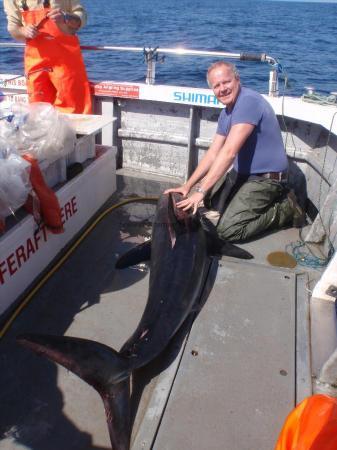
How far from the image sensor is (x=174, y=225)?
3607mm

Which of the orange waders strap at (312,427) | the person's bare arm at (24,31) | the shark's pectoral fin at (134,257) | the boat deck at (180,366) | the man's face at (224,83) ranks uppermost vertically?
the person's bare arm at (24,31)

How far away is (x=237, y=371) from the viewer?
2617 millimetres

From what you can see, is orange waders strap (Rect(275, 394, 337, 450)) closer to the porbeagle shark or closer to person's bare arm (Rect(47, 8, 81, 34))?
the porbeagle shark

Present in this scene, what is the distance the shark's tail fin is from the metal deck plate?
0.85 ft

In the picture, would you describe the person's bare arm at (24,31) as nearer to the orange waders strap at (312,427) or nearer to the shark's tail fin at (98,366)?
the shark's tail fin at (98,366)

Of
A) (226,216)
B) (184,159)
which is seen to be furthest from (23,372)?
(184,159)

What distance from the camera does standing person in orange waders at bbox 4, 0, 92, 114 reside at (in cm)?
486

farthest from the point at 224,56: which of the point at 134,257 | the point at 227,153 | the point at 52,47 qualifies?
the point at 134,257

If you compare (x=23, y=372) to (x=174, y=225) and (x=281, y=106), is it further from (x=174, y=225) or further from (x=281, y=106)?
(x=281, y=106)

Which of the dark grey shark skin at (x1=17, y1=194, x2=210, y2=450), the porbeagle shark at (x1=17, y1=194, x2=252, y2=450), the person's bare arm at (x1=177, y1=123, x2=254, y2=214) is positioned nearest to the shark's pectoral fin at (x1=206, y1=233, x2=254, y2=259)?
the porbeagle shark at (x1=17, y1=194, x2=252, y2=450)

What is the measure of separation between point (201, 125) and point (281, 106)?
1136mm

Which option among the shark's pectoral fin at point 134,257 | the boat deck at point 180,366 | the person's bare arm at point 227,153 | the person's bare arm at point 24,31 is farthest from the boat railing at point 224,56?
the shark's pectoral fin at point 134,257

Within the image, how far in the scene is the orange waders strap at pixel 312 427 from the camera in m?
1.77

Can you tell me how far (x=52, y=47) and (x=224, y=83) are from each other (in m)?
2.32
